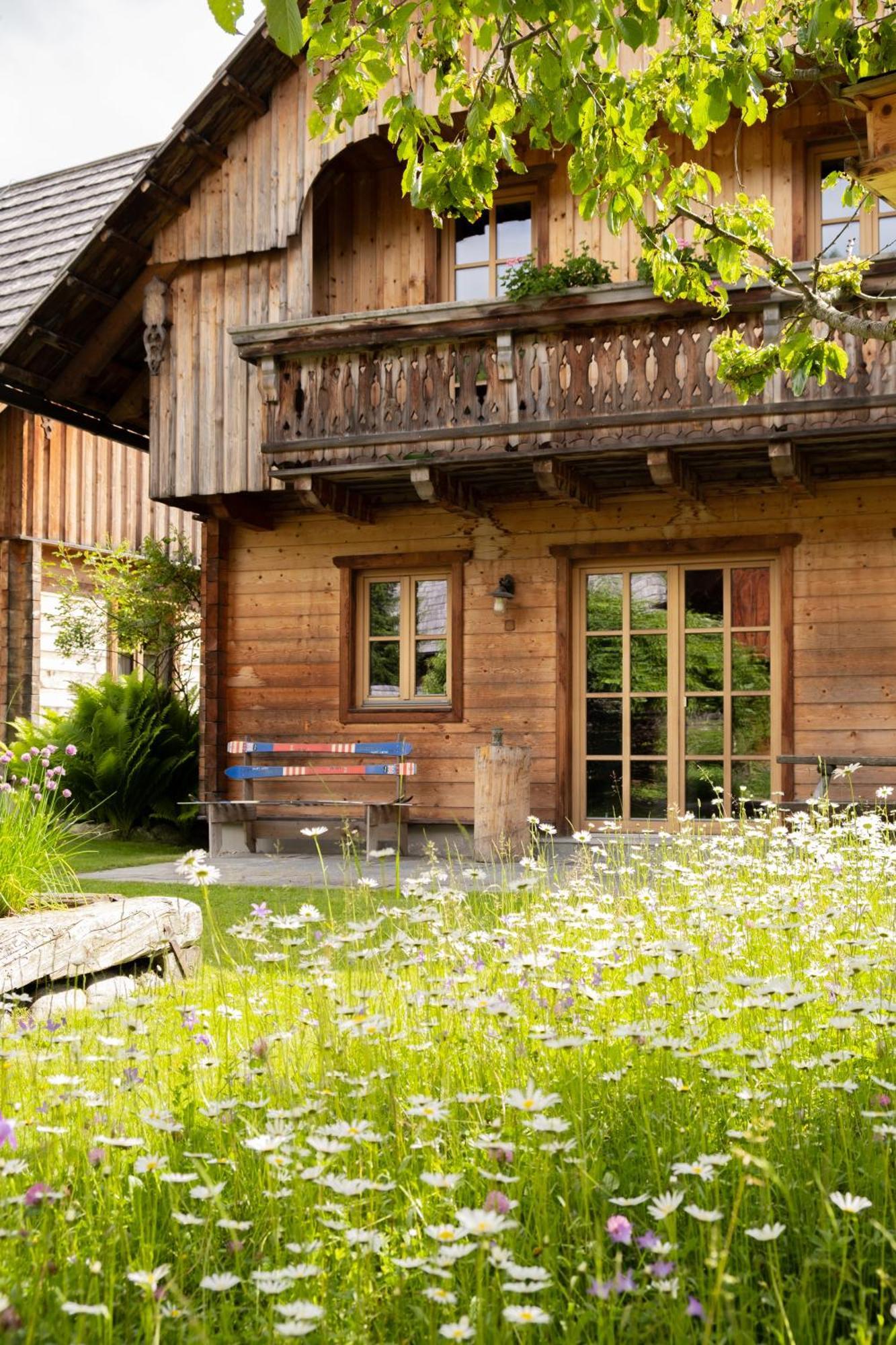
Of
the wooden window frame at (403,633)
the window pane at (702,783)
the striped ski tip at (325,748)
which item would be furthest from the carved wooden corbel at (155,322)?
the window pane at (702,783)

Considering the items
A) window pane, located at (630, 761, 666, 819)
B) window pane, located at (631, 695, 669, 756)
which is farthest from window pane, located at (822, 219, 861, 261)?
window pane, located at (630, 761, 666, 819)

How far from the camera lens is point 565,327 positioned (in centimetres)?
1086

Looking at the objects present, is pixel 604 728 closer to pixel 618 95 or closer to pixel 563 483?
pixel 563 483

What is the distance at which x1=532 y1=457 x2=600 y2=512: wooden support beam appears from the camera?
10812 mm

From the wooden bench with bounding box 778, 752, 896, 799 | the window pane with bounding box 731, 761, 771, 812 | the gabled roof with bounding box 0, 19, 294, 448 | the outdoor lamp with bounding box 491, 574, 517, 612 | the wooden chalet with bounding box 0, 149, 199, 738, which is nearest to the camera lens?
the wooden bench with bounding box 778, 752, 896, 799

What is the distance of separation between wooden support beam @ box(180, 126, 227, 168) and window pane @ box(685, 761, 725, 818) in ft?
23.3

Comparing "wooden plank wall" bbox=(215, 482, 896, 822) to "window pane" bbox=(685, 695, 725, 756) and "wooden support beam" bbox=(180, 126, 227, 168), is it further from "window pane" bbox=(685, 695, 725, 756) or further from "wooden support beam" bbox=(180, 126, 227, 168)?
"wooden support beam" bbox=(180, 126, 227, 168)

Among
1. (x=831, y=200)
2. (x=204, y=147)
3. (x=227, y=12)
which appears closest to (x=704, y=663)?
(x=831, y=200)

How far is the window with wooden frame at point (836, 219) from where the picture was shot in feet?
37.2

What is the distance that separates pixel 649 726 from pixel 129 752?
5.31m

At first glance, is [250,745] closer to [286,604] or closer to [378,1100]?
[286,604]

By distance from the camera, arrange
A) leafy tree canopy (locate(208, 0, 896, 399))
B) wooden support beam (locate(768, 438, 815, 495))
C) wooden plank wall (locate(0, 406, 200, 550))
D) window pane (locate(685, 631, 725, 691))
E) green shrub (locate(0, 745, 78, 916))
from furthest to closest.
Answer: wooden plank wall (locate(0, 406, 200, 550)) < window pane (locate(685, 631, 725, 691)) < wooden support beam (locate(768, 438, 815, 495)) < green shrub (locate(0, 745, 78, 916)) < leafy tree canopy (locate(208, 0, 896, 399))

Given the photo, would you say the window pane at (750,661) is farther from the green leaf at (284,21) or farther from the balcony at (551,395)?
the green leaf at (284,21)

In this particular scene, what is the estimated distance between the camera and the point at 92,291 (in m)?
13.1
